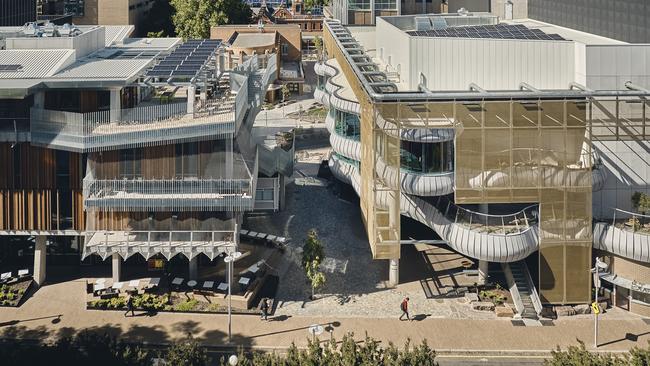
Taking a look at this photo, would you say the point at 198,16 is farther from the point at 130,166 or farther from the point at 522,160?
the point at 522,160

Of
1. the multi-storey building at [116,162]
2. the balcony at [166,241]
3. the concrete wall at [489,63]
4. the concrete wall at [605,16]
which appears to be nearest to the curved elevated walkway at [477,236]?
the concrete wall at [489,63]

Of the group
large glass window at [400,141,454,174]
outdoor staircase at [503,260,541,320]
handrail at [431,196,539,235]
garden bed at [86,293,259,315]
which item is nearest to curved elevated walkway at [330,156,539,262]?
handrail at [431,196,539,235]

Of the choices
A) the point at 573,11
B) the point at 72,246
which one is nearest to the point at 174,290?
the point at 72,246

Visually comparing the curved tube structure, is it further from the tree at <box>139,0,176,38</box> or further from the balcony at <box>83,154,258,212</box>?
the tree at <box>139,0,176,38</box>

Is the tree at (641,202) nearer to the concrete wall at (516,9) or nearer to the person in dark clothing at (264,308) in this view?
the person in dark clothing at (264,308)

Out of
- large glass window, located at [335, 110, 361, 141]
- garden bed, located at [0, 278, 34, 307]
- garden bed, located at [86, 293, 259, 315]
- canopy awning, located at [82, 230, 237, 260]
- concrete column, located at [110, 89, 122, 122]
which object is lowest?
garden bed, located at [86, 293, 259, 315]

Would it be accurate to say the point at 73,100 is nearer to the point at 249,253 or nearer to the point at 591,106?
the point at 249,253

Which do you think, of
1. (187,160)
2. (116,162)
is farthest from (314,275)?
(116,162)
